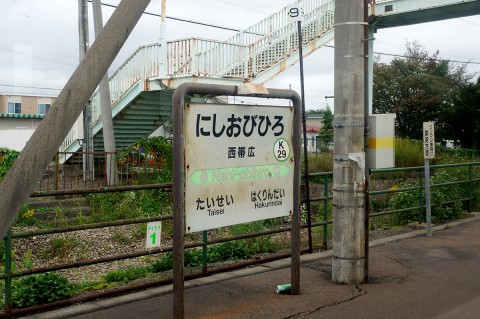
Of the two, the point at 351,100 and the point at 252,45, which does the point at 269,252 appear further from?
the point at 252,45

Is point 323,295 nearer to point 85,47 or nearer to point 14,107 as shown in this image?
point 85,47

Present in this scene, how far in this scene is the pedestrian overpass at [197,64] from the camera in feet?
50.5

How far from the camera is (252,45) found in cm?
1689

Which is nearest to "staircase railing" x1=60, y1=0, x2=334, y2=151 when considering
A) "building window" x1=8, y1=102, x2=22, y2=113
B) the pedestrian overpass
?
the pedestrian overpass

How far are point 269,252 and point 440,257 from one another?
2581mm

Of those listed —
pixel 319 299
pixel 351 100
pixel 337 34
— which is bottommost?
pixel 319 299

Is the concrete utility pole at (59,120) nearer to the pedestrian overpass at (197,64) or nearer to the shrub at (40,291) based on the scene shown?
the shrub at (40,291)

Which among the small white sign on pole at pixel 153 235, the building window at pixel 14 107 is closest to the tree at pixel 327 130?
the building window at pixel 14 107

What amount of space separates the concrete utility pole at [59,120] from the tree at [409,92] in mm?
34731

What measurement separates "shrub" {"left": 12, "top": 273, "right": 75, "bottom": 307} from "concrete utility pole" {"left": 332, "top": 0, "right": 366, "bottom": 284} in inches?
124

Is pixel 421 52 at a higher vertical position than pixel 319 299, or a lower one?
higher

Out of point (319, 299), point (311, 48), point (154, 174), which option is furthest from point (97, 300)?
point (311, 48)

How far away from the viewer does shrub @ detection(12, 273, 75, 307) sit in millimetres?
5734

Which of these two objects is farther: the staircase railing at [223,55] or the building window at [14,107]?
the building window at [14,107]
